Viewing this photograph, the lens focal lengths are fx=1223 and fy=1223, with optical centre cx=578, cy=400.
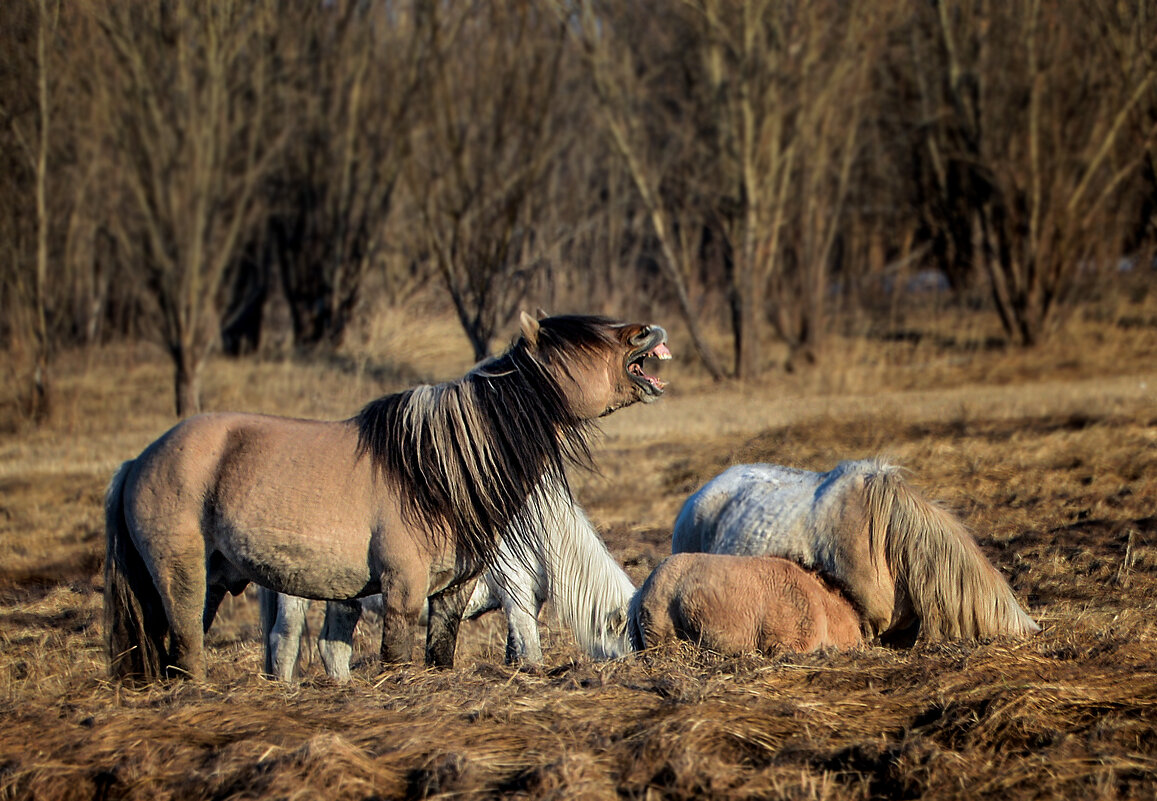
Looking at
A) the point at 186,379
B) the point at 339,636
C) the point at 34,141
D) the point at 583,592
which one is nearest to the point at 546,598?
the point at 583,592

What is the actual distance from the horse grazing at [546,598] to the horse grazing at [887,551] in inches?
27.5

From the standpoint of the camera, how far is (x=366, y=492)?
4961 millimetres

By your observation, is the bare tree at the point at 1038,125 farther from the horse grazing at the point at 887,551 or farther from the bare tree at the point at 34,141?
the horse grazing at the point at 887,551

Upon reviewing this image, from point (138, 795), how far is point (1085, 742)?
2.89 m

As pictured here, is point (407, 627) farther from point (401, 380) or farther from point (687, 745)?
point (401, 380)

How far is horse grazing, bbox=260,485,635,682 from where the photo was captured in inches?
226

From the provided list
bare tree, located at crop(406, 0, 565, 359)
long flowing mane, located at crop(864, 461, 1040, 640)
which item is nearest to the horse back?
long flowing mane, located at crop(864, 461, 1040, 640)

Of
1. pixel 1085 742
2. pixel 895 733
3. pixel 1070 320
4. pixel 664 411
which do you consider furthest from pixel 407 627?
pixel 1070 320

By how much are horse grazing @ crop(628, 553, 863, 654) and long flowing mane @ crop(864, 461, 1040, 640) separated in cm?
31

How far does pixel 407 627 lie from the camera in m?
4.90

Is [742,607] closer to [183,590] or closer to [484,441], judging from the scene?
[484,441]

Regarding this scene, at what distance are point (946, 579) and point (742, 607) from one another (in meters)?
0.89

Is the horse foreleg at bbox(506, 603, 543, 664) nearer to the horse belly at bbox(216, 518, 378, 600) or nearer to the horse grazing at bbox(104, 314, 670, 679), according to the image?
the horse grazing at bbox(104, 314, 670, 679)

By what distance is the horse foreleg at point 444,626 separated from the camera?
5.48 meters
